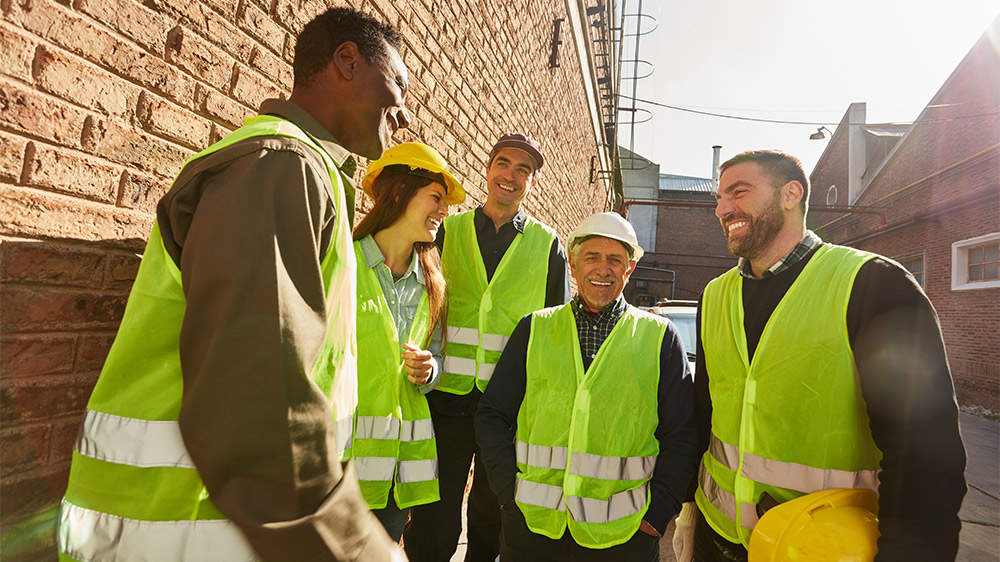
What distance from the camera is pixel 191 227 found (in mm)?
857

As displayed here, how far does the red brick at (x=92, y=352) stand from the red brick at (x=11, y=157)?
1.36 ft

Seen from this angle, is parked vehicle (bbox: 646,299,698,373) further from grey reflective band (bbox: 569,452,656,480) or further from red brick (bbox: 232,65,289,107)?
red brick (bbox: 232,65,289,107)

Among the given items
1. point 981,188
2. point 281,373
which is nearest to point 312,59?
point 281,373

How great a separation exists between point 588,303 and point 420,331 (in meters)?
0.78

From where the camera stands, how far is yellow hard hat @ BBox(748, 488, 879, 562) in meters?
1.47

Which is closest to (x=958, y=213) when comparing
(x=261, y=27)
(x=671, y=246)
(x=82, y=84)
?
(x=671, y=246)

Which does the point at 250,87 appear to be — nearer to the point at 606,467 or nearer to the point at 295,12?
the point at 295,12

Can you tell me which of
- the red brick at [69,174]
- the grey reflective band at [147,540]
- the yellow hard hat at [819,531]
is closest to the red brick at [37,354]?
the red brick at [69,174]

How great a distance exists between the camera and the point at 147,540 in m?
0.88

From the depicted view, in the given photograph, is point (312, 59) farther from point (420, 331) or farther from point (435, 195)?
point (420, 331)

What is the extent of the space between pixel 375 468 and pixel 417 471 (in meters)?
0.20

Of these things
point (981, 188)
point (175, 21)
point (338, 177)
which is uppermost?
point (981, 188)

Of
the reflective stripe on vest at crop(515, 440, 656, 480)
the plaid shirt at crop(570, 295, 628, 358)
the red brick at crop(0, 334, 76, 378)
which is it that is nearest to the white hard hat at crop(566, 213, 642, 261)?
the plaid shirt at crop(570, 295, 628, 358)

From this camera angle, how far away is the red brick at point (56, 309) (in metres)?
1.12
